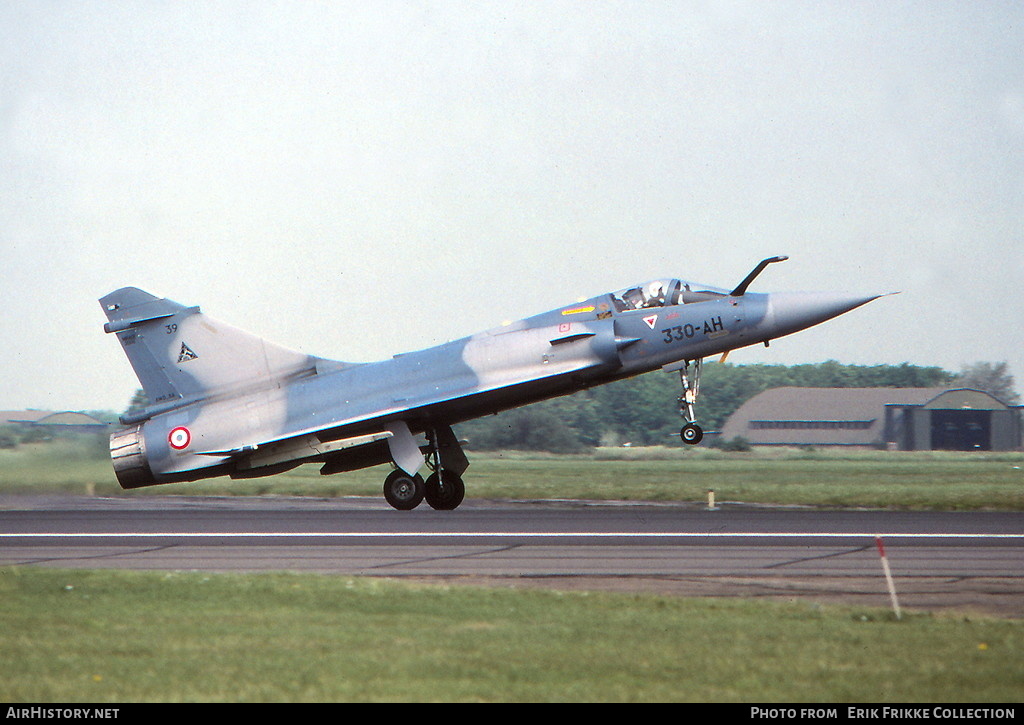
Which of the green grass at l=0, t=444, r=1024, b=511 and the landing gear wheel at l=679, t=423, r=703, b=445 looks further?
the green grass at l=0, t=444, r=1024, b=511

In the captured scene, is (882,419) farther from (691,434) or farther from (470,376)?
(470,376)

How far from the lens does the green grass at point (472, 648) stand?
6941mm

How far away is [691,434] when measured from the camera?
20.1m

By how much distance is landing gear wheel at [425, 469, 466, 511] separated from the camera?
22.5 m

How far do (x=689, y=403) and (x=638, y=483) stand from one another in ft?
27.4

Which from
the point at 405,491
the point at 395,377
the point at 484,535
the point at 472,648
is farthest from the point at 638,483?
the point at 472,648

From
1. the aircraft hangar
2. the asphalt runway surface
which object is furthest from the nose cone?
the aircraft hangar

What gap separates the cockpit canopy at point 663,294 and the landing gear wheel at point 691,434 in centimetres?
241

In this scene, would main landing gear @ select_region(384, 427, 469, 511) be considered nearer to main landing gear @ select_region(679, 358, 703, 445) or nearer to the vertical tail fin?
the vertical tail fin

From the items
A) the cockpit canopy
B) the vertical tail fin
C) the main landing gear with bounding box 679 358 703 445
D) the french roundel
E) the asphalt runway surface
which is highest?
the cockpit canopy

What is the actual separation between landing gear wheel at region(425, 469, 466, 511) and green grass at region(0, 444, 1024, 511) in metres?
3.09

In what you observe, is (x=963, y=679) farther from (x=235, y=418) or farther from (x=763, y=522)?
(x=235, y=418)

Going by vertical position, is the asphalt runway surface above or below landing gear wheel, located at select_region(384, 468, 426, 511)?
below
